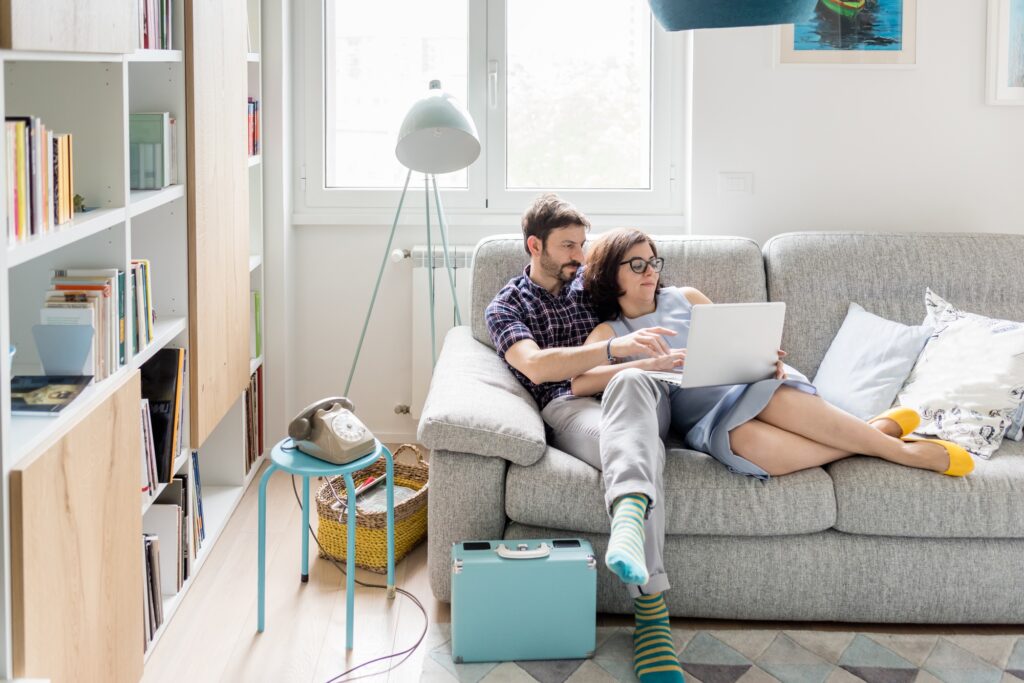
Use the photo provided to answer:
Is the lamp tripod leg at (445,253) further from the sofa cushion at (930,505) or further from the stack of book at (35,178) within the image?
the stack of book at (35,178)

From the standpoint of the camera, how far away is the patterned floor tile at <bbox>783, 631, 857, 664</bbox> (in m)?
2.58

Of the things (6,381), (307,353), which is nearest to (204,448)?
(307,353)

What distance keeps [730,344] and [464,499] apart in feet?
2.42

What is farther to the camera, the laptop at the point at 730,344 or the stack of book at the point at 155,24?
the laptop at the point at 730,344

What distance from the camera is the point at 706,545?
105 inches

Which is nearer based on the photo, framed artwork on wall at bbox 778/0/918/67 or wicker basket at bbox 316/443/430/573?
wicker basket at bbox 316/443/430/573

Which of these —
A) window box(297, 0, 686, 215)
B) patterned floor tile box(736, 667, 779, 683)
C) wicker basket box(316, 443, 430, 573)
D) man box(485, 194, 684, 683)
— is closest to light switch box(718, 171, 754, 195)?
window box(297, 0, 686, 215)

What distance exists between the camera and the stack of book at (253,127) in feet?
12.0

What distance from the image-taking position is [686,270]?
10.9 ft

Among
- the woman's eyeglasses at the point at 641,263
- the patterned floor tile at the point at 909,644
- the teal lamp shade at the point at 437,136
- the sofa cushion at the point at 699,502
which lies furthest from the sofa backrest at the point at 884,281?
the teal lamp shade at the point at 437,136

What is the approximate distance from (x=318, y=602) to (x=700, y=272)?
145 centimetres

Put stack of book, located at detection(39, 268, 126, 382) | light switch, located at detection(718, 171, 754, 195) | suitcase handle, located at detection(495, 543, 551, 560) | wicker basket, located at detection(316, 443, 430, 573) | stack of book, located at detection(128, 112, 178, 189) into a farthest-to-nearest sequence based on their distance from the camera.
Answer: light switch, located at detection(718, 171, 754, 195) < wicker basket, located at detection(316, 443, 430, 573) < stack of book, located at detection(128, 112, 178, 189) < suitcase handle, located at detection(495, 543, 551, 560) < stack of book, located at detection(39, 268, 126, 382)

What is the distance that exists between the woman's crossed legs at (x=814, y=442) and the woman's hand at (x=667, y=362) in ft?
0.72

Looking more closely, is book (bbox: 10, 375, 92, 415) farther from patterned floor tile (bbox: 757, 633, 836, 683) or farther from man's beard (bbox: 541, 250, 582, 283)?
patterned floor tile (bbox: 757, 633, 836, 683)
